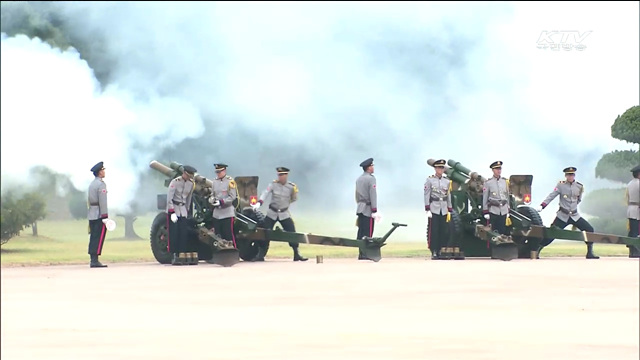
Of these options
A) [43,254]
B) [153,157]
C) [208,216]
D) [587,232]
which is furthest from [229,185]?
[153,157]

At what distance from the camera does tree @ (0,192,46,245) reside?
2539cm

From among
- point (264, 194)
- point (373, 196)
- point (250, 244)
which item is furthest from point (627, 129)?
point (250, 244)

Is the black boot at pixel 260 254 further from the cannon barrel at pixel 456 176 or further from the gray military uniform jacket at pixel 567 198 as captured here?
the gray military uniform jacket at pixel 567 198

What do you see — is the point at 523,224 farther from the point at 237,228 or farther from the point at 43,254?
the point at 43,254

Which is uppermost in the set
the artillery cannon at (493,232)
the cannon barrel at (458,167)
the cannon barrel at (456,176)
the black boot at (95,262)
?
the cannon barrel at (458,167)

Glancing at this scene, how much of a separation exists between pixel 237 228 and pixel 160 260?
1.30m

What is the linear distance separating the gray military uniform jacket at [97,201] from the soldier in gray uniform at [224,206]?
1.62 meters

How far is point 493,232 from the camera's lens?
24.8 metres

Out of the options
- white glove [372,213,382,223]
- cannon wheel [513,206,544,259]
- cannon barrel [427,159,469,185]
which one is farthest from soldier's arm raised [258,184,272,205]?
cannon wheel [513,206,544,259]

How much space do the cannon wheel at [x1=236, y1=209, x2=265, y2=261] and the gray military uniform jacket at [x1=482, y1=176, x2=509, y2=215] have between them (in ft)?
11.7

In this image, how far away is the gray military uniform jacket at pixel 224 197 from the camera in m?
23.8

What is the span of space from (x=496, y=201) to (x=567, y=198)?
56.5 inches

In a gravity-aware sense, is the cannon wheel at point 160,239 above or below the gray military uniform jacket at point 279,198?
below

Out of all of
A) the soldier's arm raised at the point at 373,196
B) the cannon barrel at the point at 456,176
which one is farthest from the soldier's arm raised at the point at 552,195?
the soldier's arm raised at the point at 373,196
